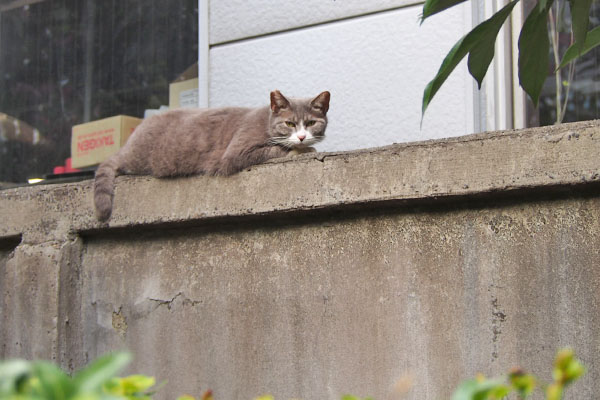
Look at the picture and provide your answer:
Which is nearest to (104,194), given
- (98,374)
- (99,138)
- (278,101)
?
(278,101)

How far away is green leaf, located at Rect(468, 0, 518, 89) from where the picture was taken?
4.65ft

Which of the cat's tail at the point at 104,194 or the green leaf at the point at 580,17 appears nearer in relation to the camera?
the green leaf at the point at 580,17

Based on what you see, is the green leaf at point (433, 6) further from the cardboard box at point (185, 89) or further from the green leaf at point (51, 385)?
the cardboard box at point (185, 89)

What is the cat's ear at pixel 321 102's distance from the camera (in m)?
3.30

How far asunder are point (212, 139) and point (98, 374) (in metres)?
2.45

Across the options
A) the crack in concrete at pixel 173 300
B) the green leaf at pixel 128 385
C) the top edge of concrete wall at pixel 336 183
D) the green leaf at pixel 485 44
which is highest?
the green leaf at pixel 485 44

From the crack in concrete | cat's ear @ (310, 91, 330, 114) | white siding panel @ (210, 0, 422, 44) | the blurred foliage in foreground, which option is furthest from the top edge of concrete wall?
the blurred foliage in foreground

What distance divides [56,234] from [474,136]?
1.80 m

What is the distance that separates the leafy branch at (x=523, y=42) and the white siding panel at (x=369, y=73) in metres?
1.81

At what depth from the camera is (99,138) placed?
4.27m

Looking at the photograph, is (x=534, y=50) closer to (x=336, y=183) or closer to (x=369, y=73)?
(x=336, y=183)

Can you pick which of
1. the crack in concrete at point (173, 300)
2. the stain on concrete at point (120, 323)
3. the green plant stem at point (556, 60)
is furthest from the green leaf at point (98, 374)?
the green plant stem at point (556, 60)

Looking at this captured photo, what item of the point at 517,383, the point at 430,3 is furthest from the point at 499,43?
the point at 517,383

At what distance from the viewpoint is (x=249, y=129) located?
3195mm
